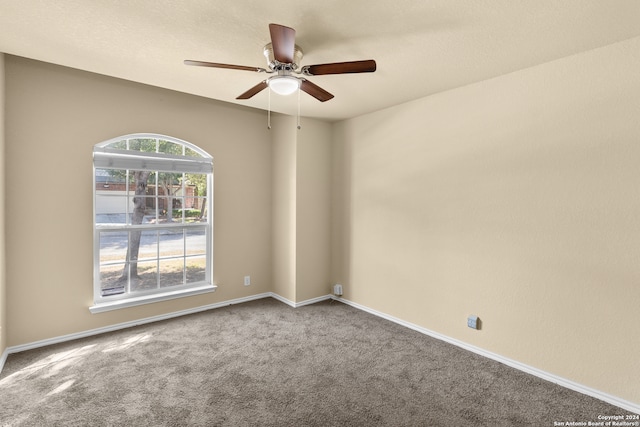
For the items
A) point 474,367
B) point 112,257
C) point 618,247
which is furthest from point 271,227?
point 618,247

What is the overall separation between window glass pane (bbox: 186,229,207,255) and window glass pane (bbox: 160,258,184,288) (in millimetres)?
170

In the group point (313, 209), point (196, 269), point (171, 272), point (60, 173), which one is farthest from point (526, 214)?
point (60, 173)

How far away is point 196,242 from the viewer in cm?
404

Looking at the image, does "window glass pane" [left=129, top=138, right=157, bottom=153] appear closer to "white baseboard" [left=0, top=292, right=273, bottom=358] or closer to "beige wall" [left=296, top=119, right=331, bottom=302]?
"beige wall" [left=296, top=119, right=331, bottom=302]

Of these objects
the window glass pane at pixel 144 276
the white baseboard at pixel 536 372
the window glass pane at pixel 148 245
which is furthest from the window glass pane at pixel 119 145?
the white baseboard at pixel 536 372

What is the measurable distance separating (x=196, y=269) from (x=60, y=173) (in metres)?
1.74

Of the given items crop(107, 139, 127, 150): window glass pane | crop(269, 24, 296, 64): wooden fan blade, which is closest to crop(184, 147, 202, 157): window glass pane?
crop(107, 139, 127, 150): window glass pane

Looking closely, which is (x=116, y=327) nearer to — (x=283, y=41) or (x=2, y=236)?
(x=2, y=236)


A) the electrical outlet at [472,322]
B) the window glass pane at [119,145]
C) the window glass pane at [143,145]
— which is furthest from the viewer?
the window glass pane at [143,145]

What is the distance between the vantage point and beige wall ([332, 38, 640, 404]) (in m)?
2.23

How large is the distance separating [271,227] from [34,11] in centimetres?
321

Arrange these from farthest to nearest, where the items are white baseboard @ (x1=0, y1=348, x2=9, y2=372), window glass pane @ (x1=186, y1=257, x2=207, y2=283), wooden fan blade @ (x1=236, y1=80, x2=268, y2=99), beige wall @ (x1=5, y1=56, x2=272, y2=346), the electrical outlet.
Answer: window glass pane @ (x1=186, y1=257, x2=207, y2=283), the electrical outlet, beige wall @ (x1=5, y1=56, x2=272, y2=346), white baseboard @ (x1=0, y1=348, x2=9, y2=372), wooden fan blade @ (x1=236, y1=80, x2=268, y2=99)

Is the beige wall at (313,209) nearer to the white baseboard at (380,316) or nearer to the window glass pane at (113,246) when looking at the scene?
the white baseboard at (380,316)

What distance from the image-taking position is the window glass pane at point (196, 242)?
3.99 metres
